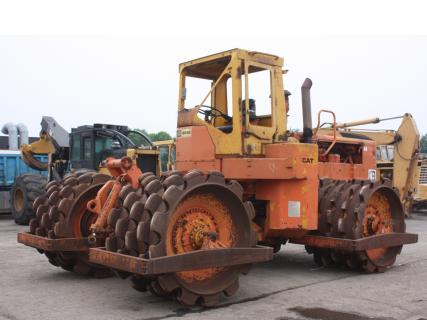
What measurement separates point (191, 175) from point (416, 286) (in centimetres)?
331

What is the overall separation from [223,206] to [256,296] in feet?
3.59

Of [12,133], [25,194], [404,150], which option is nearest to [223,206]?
[25,194]

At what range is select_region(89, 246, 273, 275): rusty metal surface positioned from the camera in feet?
16.1

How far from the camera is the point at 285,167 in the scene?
6602 mm

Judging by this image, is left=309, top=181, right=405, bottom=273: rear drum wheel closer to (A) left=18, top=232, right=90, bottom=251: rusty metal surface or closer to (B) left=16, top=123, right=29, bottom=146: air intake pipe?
(A) left=18, top=232, right=90, bottom=251: rusty metal surface

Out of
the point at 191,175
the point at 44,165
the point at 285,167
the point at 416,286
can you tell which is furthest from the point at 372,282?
the point at 44,165

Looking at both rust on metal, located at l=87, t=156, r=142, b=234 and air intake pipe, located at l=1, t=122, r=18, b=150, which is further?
air intake pipe, located at l=1, t=122, r=18, b=150

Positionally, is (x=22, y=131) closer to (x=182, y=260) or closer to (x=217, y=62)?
(x=217, y=62)

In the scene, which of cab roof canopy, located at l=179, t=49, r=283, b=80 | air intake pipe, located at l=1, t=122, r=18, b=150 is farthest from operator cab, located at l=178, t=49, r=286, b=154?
air intake pipe, located at l=1, t=122, r=18, b=150

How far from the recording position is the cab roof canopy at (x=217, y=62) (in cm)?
678

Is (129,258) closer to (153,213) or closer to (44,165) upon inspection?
(153,213)

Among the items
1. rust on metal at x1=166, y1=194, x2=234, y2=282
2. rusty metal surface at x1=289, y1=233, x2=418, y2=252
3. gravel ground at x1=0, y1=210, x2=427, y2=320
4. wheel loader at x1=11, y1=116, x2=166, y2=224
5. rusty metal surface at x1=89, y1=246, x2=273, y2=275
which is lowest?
gravel ground at x1=0, y1=210, x2=427, y2=320

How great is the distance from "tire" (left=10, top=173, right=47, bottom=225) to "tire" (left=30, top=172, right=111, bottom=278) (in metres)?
7.14

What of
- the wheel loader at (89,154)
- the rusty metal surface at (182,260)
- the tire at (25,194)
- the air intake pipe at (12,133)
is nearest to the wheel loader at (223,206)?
the rusty metal surface at (182,260)
